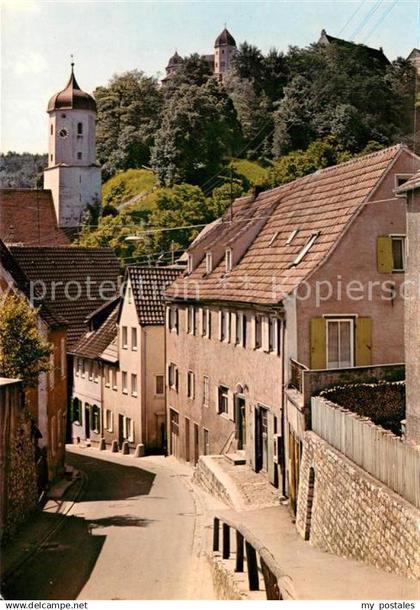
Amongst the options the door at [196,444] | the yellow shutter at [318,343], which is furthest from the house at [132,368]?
the yellow shutter at [318,343]

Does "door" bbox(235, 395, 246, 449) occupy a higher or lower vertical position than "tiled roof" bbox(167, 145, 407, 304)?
lower

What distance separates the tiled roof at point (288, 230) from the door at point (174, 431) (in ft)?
16.7

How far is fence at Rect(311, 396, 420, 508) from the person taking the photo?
43.4ft

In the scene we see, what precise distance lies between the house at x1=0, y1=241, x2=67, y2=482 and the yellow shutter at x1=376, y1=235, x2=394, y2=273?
348 inches

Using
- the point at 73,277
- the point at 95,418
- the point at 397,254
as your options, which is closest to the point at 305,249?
the point at 397,254

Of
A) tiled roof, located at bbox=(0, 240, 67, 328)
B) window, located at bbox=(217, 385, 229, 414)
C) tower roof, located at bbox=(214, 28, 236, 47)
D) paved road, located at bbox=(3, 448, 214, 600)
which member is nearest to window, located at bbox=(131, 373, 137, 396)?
paved road, located at bbox=(3, 448, 214, 600)

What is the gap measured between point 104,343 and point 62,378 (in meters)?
10.7

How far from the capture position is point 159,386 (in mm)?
39156

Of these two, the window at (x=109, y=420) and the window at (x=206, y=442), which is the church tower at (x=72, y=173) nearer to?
the window at (x=109, y=420)

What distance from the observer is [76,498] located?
1059 inches

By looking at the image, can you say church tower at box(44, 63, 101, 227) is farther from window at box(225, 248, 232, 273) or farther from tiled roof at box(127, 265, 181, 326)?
window at box(225, 248, 232, 273)

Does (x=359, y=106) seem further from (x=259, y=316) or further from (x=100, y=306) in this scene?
(x=259, y=316)

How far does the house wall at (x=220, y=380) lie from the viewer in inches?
1028

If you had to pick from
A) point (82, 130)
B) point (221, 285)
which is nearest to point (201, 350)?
point (221, 285)
